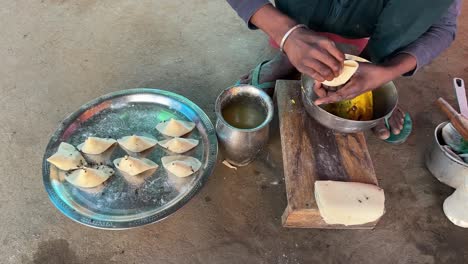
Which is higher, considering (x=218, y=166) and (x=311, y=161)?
(x=311, y=161)

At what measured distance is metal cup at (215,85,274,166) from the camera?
138cm

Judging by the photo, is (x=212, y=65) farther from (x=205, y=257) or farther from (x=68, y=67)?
(x=205, y=257)

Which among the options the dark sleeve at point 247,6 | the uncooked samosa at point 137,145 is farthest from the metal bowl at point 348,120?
the uncooked samosa at point 137,145

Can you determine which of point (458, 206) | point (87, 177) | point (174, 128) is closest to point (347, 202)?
point (458, 206)

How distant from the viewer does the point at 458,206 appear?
4.84 ft

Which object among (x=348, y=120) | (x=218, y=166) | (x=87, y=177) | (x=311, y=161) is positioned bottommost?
(x=218, y=166)

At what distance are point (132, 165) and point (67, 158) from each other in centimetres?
26

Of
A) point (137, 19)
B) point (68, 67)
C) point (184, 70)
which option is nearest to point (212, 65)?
point (184, 70)

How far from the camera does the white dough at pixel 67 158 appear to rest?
1360mm

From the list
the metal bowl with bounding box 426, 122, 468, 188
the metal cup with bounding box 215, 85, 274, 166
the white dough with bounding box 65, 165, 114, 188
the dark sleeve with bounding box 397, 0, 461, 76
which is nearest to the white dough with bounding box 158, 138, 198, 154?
the metal cup with bounding box 215, 85, 274, 166

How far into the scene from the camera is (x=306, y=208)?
1229mm

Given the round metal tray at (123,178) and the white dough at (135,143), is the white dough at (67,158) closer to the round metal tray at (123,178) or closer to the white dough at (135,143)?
the round metal tray at (123,178)

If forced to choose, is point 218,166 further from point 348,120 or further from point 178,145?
point 348,120

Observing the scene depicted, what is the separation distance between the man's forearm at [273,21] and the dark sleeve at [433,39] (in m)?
0.47
